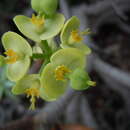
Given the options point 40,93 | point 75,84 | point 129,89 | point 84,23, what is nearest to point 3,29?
point 84,23

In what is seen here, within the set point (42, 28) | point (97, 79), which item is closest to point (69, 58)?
point (42, 28)

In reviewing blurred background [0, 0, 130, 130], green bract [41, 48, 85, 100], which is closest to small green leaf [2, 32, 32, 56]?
green bract [41, 48, 85, 100]

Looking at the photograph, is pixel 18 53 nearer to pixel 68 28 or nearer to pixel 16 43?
pixel 16 43

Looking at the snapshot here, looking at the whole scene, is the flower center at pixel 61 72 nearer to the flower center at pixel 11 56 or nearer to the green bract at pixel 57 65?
the green bract at pixel 57 65

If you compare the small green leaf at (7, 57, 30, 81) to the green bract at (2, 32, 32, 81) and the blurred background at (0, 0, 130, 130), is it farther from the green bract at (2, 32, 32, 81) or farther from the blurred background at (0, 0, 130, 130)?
the blurred background at (0, 0, 130, 130)

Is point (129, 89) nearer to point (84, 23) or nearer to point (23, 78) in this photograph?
point (84, 23)

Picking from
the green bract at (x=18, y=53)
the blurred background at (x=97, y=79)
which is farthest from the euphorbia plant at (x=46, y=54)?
the blurred background at (x=97, y=79)
